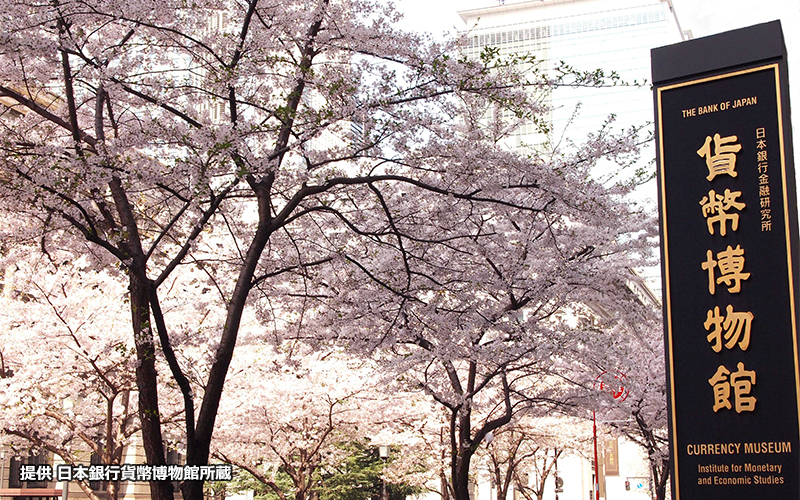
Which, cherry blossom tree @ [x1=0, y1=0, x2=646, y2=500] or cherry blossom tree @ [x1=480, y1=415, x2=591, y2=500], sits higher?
cherry blossom tree @ [x1=0, y1=0, x2=646, y2=500]

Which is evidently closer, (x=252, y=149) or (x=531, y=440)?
(x=252, y=149)

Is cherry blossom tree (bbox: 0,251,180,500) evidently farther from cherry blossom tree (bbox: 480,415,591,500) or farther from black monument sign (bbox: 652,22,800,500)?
cherry blossom tree (bbox: 480,415,591,500)

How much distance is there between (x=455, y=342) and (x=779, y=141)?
662 cm

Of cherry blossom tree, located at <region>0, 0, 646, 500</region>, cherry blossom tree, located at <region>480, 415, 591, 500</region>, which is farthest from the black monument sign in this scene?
cherry blossom tree, located at <region>480, 415, 591, 500</region>

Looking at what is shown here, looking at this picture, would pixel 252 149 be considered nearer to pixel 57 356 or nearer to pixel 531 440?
pixel 57 356

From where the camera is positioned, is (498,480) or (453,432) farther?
(498,480)

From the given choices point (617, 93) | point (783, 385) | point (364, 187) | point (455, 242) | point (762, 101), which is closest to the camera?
point (783, 385)

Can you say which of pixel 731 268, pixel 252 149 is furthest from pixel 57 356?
pixel 731 268

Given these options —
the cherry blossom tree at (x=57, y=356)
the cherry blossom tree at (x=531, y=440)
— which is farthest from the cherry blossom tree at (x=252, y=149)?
the cherry blossom tree at (x=531, y=440)

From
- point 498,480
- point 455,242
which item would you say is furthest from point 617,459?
point 455,242

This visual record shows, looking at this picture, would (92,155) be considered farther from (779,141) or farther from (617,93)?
(617,93)

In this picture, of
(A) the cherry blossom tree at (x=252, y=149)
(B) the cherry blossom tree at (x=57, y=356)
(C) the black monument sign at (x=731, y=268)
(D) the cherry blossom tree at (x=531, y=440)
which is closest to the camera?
(C) the black monument sign at (x=731, y=268)

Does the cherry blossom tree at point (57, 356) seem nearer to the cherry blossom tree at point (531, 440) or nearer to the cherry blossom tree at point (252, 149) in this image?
the cherry blossom tree at point (252, 149)

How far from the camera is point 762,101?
916 cm
